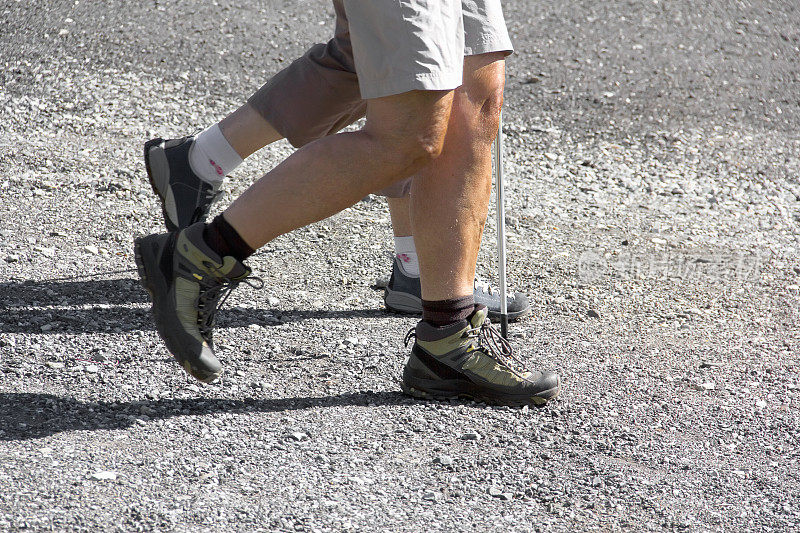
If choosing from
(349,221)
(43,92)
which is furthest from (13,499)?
(43,92)

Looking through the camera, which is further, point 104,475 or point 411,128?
point 411,128

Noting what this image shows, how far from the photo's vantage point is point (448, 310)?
2.93m

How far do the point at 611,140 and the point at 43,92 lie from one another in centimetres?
397

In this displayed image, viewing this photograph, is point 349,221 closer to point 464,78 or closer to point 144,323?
point 144,323

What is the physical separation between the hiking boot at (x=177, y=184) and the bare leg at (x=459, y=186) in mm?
1129

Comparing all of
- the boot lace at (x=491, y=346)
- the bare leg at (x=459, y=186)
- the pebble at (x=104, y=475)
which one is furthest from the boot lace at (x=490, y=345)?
the pebble at (x=104, y=475)

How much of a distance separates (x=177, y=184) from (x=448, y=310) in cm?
135

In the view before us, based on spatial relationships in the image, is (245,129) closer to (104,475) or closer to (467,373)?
(467,373)

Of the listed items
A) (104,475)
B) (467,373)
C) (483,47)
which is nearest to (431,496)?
(467,373)

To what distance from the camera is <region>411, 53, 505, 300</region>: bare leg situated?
2.81 m

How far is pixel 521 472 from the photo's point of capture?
2590 mm

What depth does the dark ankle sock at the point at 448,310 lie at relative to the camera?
9.56 feet

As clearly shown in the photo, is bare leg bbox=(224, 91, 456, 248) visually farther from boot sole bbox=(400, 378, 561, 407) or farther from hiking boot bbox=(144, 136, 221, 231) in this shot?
hiking boot bbox=(144, 136, 221, 231)

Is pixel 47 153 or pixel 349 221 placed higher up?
pixel 47 153
